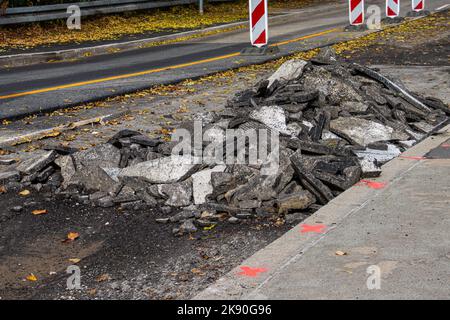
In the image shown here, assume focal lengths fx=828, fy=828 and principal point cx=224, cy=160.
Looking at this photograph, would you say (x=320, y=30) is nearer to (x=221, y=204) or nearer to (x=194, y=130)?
(x=194, y=130)

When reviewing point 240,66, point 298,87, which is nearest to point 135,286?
point 298,87

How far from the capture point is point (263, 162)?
6.96 metres

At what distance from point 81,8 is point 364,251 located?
62.2ft

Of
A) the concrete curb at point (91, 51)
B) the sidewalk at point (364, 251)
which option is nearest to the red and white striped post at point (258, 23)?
the concrete curb at point (91, 51)

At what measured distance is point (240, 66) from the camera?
596 inches

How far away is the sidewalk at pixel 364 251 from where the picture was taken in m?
4.72

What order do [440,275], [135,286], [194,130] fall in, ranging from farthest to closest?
[194,130] < [135,286] < [440,275]

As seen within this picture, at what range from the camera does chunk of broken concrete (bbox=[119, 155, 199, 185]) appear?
700cm

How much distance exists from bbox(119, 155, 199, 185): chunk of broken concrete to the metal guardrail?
578 inches

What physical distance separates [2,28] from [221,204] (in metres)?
16.0

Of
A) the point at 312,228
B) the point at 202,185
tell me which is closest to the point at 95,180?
the point at 202,185

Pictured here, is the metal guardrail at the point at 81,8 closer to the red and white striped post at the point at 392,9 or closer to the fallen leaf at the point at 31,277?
the red and white striped post at the point at 392,9

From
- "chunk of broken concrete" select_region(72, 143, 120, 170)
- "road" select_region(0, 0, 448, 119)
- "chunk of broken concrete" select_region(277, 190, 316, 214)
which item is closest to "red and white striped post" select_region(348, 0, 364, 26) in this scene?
"road" select_region(0, 0, 448, 119)

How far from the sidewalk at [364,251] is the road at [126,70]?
6.28 meters
